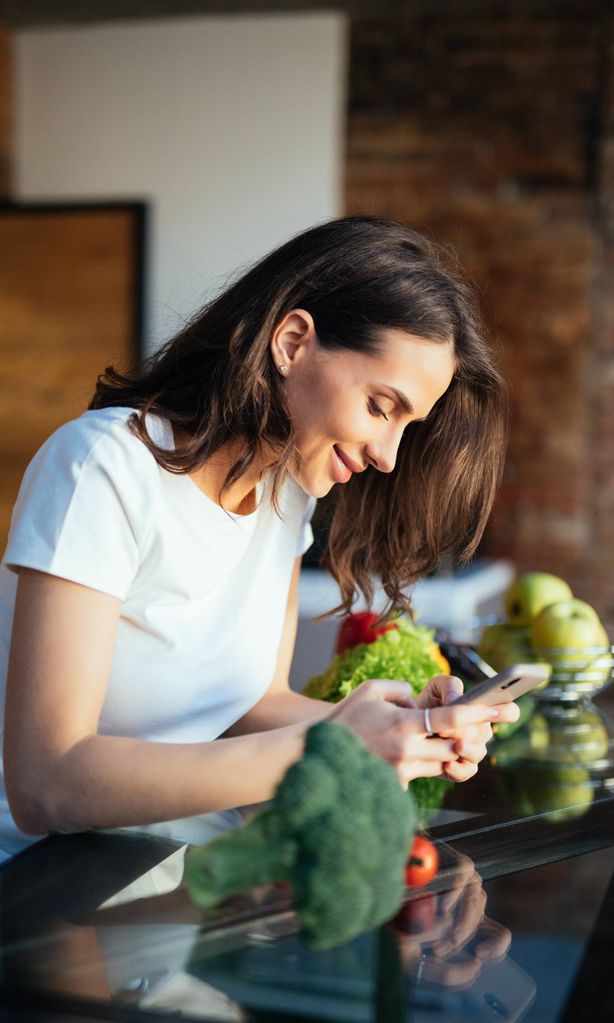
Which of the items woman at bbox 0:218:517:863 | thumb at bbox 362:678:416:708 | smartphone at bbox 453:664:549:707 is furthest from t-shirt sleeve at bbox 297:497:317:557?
smartphone at bbox 453:664:549:707

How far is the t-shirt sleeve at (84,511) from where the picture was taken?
1.07 meters

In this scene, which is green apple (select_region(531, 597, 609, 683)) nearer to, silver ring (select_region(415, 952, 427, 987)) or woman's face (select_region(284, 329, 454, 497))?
woman's face (select_region(284, 329, 454, 497))

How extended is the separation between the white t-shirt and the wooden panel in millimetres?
2941

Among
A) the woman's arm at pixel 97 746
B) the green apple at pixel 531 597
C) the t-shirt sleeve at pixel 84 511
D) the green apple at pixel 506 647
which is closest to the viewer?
the woman's arm at pixel 97 746

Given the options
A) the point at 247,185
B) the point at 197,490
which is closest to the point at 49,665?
the point at 197,490

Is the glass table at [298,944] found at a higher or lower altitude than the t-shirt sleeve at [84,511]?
lower

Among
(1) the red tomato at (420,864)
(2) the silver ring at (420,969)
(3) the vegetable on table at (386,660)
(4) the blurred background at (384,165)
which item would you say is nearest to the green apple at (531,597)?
(3) the vegetable on table at (386,660)

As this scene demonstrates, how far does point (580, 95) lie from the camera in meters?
4.12

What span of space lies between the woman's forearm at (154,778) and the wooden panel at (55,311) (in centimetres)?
331

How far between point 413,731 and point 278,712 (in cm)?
50

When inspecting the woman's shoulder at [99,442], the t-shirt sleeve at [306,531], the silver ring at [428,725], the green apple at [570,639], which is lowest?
the green apple at [570,639]

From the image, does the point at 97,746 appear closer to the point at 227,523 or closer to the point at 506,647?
the point at 227,523

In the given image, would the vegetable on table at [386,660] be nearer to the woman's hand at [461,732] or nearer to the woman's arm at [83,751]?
the woman's hand at [461,732]

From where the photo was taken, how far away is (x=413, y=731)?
95 cm
